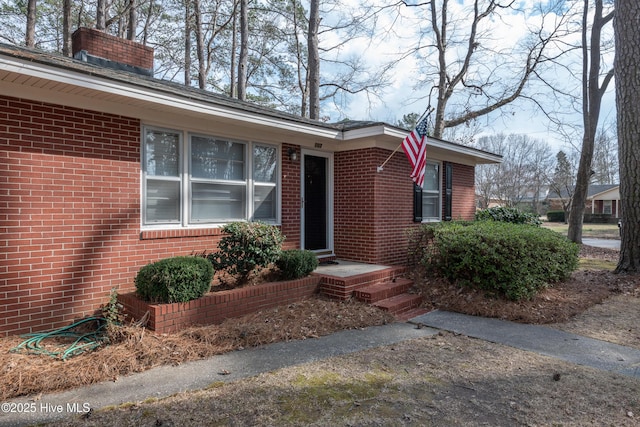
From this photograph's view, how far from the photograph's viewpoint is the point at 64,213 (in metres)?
4.50

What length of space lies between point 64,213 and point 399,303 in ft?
15.1

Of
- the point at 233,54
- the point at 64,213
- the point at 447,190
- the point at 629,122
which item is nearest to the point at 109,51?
the point at 64,213

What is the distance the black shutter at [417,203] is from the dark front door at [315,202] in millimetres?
1965

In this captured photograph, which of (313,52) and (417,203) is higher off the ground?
(313,52)

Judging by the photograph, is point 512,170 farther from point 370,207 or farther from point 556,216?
point 370,207

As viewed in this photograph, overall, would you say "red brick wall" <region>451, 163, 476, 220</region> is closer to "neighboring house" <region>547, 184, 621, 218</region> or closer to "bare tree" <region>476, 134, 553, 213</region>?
"bare tree" <region>476, 134, 553, 213</region>

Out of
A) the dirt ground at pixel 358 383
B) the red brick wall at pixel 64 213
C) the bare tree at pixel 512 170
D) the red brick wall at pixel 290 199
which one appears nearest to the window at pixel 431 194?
the red brick wall at pixel 290 199

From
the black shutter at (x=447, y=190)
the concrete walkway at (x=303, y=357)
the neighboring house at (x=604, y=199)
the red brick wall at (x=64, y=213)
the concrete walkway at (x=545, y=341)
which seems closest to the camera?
the concrete walkway at (x=303, y=357)

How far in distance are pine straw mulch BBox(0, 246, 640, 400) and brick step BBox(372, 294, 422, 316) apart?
0.15m

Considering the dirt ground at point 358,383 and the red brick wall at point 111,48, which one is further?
the red brick wall at point 111,48

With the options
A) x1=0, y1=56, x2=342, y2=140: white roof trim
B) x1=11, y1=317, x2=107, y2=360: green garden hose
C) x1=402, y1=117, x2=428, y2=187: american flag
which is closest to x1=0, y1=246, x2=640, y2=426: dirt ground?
x1=11, y1=317, x2=107, y2=360: green garden hose

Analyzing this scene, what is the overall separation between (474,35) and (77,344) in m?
20.3

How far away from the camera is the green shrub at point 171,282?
430 cm

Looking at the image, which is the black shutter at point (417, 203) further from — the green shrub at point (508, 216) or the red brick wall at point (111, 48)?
the red brick wall at point (111, 48)
